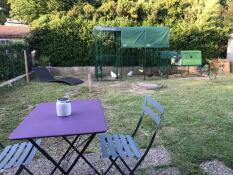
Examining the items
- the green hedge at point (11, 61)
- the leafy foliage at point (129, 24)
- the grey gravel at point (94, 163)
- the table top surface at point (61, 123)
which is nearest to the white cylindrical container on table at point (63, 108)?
the table top surface at point (61, 123)

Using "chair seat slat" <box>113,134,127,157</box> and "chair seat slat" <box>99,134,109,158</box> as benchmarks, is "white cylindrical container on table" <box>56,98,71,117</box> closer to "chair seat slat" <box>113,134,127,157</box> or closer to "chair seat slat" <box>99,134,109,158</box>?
"chair seat slat" <box>99,134,109,158</box>

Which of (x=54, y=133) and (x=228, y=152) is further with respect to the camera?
(x=228, y=152)

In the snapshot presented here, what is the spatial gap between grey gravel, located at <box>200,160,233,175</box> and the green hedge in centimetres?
837

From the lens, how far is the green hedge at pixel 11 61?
984cm

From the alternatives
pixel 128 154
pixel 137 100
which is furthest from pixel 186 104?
pixel 128 154

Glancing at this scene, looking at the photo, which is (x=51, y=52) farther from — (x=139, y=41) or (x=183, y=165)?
(x=183, y=165)

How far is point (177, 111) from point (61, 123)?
163 inches

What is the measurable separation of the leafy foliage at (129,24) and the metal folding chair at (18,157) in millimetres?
10645

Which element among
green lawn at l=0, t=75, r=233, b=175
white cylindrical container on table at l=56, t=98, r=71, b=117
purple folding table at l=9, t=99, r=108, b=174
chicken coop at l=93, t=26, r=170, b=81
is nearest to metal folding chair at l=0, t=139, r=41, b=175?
purple folding table at l=9, t=99, r=108, b=174

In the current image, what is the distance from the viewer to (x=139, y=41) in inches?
443

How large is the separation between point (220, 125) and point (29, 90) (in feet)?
20.1

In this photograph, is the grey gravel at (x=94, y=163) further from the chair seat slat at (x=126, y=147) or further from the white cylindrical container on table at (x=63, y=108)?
the white cylindrical container on table at (x=63, y=108)

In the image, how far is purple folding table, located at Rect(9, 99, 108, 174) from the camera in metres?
2.30

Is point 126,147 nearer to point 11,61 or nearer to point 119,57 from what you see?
point 11,61
